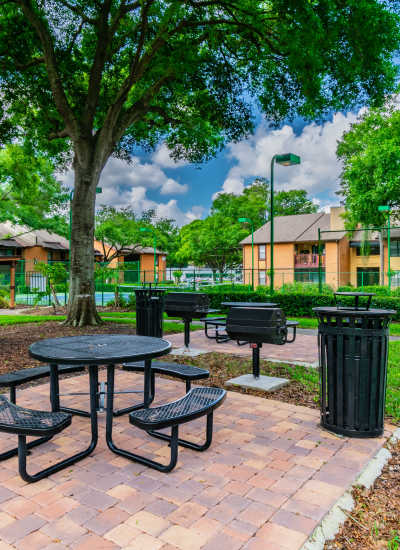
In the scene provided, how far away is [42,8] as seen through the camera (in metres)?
12.1

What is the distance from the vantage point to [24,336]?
10.1m

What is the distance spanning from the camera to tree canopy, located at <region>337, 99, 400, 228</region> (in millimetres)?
31375

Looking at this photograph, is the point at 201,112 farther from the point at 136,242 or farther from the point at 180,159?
the point at 136,242

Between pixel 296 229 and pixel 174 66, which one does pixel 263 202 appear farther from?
pixel 174 66

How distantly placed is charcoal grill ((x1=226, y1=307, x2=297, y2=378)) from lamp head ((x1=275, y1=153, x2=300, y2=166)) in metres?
9.90

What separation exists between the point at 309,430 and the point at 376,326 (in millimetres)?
1230

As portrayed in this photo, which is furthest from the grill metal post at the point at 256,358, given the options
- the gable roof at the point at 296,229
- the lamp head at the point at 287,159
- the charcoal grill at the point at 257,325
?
the gable roof at the point at 296,229

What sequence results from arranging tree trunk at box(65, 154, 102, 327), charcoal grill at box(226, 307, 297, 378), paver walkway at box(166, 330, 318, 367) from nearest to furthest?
charcoal grill at box(226, 307, 297, 378)
paver walkway at box(166, 330, 318, 367)
tree trunk at box(65, 154, 102, 327)

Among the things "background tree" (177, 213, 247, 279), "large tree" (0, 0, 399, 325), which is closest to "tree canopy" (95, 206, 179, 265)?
"background tree" (177, 213, 247, 279)

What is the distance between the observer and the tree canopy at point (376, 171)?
31375 millimetres

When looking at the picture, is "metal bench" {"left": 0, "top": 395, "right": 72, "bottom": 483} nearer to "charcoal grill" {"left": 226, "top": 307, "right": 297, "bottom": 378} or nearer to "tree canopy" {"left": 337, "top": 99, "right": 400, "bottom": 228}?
"charcoal grill" {"left": 226, "top": 307, "right": 297, "bottom": 378}

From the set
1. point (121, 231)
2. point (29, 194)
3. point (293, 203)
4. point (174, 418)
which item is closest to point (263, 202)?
point (293, 203)

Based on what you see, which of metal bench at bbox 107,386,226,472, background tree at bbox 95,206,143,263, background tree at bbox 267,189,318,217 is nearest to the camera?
metal bench at bbox 107,386,226,472

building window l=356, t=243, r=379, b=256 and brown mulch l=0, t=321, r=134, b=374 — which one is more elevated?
building window l=356, t=243, r=379, b=256
